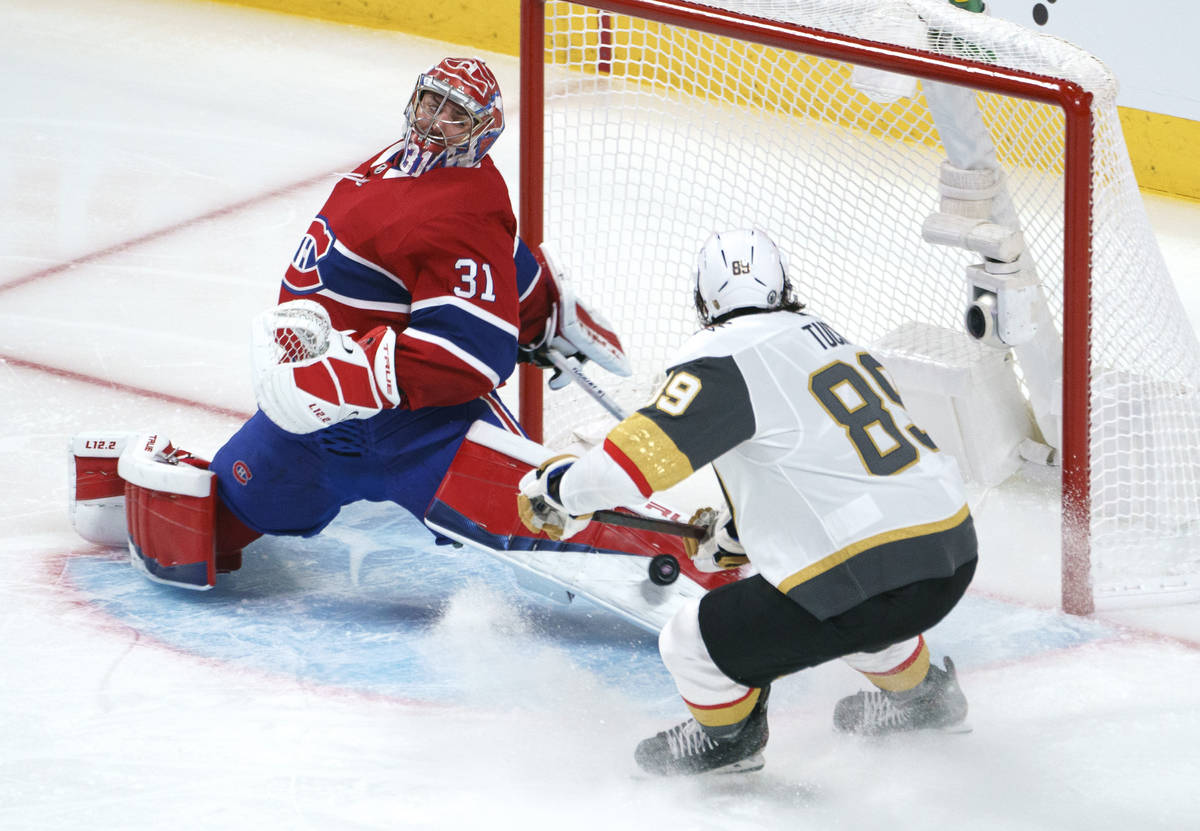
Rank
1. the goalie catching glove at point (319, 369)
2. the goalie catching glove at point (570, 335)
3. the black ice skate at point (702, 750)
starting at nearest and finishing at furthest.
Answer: the black ice skate at point (702, 750)
the goalie catching glove at point (319, 369)
the goalie catching glove at point (570, 335)

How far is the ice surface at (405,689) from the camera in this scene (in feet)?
8.07

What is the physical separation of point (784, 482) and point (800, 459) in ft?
0.14

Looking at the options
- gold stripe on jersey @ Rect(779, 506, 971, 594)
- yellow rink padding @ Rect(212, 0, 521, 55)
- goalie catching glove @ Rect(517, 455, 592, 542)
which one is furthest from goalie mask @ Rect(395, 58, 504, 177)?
yellow rink padding @ Rect(212, 0, 521, 55)

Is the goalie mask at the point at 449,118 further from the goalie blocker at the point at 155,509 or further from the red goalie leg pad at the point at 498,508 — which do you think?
the goalie blocker at the point at 155,509

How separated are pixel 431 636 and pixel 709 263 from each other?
95 cm

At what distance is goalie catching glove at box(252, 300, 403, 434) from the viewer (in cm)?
274

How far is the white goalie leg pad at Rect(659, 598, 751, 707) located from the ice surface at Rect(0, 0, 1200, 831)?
0.17 metres

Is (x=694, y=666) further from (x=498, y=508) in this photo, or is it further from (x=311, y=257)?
(x=311, y=257)

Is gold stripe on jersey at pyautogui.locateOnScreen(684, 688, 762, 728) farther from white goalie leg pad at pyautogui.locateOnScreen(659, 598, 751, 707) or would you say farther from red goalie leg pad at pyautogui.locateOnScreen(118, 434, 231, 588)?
red goalie leg pad at pyautogui.locateOnScreen(118, 434, 231, 588)

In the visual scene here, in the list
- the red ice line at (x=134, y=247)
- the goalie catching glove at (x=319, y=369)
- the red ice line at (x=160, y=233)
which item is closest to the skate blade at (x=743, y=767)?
the goalie catching glove at (x=319, y=369)

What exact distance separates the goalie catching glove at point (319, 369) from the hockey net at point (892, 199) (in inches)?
32.2

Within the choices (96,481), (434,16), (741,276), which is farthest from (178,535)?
(434,16)

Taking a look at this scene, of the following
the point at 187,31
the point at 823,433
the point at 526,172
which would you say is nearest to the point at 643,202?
the point at 526,172

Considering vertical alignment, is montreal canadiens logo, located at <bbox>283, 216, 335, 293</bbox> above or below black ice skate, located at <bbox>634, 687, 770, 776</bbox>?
above
